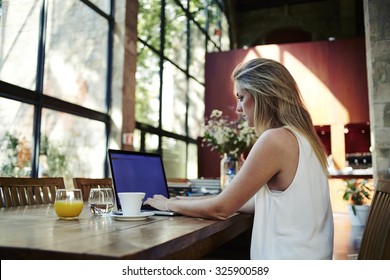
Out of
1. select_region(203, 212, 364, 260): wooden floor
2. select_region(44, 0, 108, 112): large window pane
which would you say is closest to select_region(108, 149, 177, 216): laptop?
select_region(203, 212, 364, 260): wooden floor

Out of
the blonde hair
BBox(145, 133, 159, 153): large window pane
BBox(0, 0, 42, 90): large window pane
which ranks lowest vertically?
the blonde hair

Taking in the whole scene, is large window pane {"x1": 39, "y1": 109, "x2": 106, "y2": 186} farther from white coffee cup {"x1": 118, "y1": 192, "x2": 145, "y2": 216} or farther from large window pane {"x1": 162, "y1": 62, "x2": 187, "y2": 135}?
white coffee cup {"x1": 118, "y1": 192, "x2": 145, "y2": 216}

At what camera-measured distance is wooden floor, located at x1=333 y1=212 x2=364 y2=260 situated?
324 cm

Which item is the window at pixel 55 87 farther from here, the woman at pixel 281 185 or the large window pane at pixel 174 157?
the woman at pixel 281 185

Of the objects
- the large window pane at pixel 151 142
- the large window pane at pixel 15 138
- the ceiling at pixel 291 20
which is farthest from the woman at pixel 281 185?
the ceiling at pixel 291 20

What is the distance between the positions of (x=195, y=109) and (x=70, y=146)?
419 centimetres

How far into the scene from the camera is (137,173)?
147 centimetres

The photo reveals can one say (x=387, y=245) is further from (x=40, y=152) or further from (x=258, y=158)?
(x=40, y=152)

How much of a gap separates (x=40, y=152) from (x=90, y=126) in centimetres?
100

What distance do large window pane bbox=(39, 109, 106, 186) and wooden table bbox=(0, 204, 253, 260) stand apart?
310cm

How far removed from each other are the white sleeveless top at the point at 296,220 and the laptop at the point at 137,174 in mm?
307

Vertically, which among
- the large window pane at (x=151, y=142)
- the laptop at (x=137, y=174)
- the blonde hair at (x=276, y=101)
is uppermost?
the large window pane at (x=151, y=142)

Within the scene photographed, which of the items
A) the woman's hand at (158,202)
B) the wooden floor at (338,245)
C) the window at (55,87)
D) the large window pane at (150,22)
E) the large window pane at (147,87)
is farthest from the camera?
the large window pane at (150,22)

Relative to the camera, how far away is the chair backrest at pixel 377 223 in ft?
3.07
